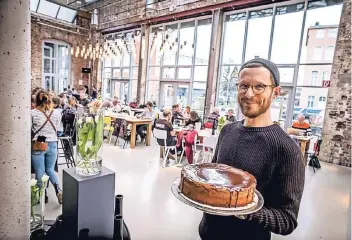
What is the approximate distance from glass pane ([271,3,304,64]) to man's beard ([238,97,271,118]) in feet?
24.2

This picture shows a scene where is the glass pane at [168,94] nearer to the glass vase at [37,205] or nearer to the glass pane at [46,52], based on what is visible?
the glass pane at [46,52]

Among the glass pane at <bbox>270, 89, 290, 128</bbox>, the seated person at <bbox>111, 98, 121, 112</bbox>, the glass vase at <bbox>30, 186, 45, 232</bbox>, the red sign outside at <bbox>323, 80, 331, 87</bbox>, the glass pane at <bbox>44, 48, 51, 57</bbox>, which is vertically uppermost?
the glass pane at <bbox>44, 48, 51, 57</bbox>

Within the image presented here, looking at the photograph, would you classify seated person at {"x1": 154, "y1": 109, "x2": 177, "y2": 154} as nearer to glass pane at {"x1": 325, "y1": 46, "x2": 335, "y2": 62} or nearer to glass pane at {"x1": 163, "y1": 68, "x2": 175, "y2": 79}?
glass pane at {"x1": 325, "y1": 46, "x2": 335, "y2": 62}

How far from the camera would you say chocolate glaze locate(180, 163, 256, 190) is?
3.11 feet

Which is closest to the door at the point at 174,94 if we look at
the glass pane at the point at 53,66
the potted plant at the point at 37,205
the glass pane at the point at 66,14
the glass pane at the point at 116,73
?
the glass pane at the point at 116,73

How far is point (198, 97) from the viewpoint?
381 inches

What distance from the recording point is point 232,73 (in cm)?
873

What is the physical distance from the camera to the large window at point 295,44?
6.79 metres

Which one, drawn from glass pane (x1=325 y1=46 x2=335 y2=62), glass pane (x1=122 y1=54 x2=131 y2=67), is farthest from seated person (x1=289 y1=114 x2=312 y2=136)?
glass pane (x1=122 y1=54 x2=131 y2=67)

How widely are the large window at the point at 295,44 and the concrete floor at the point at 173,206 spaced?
8.33 ft

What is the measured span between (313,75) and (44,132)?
282 inches

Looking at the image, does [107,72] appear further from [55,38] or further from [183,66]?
[183,66]

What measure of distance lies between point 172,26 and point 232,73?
12.4 ft

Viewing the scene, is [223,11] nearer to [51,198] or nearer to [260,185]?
[51,198]
